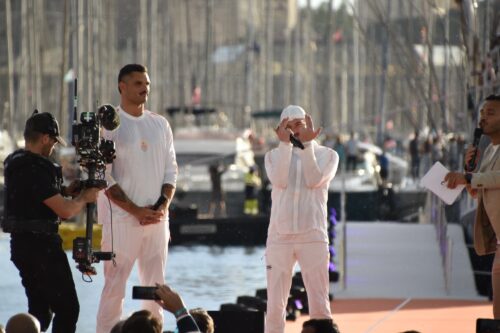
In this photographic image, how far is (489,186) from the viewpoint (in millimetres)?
10125

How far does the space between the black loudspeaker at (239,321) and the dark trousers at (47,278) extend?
3.20ft

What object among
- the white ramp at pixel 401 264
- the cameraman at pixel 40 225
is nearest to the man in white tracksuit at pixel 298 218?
the cameraman at pixel 40 225

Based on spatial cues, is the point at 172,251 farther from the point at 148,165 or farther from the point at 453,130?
the point at 148,165

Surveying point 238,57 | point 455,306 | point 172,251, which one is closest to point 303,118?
point 455,306

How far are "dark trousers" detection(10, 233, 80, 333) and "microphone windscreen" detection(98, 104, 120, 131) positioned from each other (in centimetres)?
77

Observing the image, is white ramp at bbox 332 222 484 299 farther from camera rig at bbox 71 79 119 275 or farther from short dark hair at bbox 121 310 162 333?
short dark hair at bbox 121 310 162 333

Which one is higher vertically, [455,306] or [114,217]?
[114,217]

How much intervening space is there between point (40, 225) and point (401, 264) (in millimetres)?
9546

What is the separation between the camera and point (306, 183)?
10.8 meters

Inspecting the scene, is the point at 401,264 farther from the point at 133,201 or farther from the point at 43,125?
the point at 43,125

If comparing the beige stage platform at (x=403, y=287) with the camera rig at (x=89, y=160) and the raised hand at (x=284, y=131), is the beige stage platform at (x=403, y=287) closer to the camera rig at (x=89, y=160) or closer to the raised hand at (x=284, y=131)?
the raised hand at (x=284, y=131)

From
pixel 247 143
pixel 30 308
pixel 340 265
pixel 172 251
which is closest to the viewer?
pixel 30 308

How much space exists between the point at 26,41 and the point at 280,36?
5746cm

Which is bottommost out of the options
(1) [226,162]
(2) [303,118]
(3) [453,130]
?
(1) [226,162]
